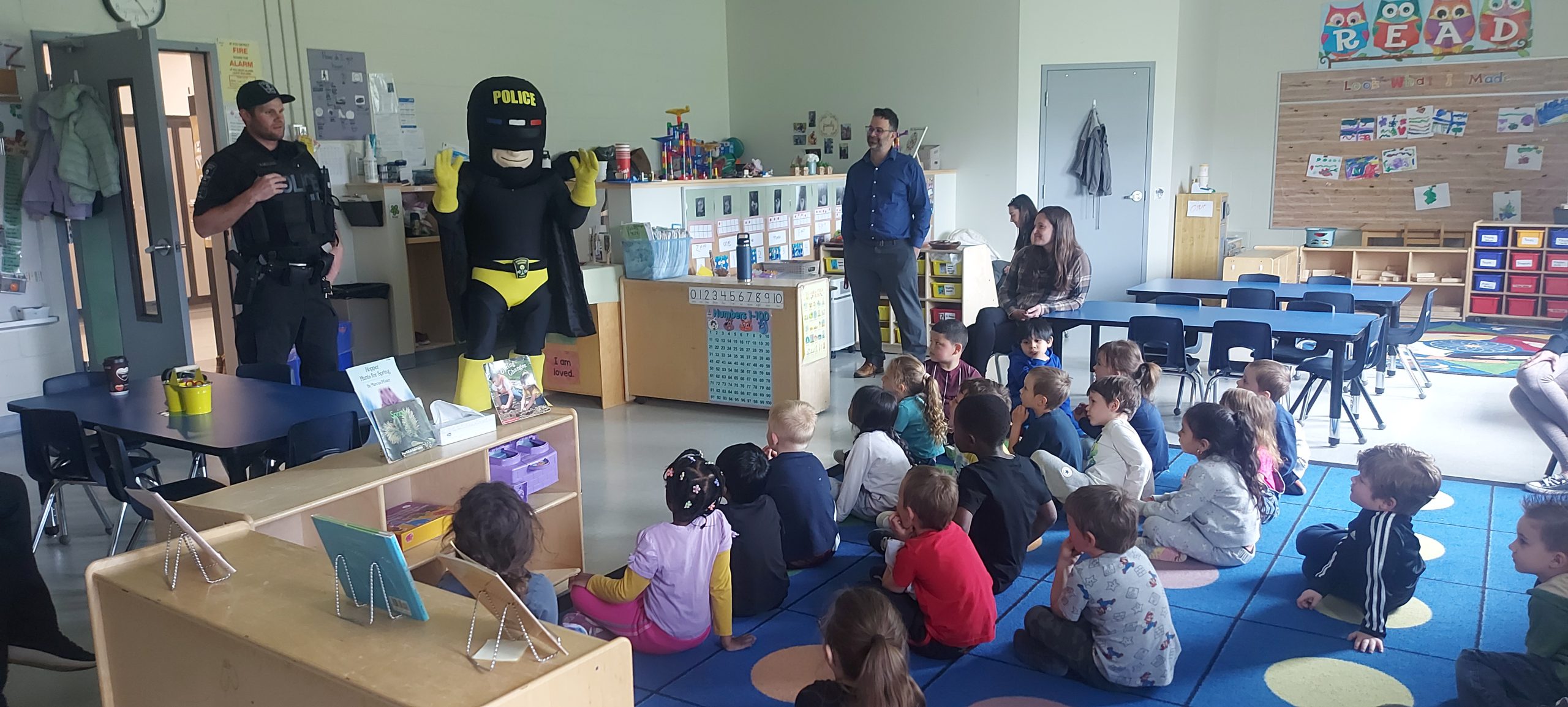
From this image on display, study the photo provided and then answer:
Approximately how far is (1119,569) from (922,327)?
14.9ft

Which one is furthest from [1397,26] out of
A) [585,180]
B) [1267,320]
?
[585,180]

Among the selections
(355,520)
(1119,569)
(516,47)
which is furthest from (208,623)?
(516,47)

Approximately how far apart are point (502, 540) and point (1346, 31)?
10363 millimetres

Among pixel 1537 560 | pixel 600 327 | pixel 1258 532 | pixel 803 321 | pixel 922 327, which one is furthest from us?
pixel 922 327

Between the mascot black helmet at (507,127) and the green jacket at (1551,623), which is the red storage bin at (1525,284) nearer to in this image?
the green jacket at (1551,623)

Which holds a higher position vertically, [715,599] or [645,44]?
[645,44]

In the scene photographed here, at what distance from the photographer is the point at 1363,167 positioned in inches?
418

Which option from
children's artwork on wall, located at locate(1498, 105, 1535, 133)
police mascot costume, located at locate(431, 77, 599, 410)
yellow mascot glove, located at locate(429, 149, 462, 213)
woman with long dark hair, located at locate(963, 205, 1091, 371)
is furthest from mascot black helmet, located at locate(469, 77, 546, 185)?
children's artwork on wall, located at locate(1498, 105, 1535, 133)

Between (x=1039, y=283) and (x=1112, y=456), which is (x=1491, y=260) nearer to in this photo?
(x=1039, y=283)

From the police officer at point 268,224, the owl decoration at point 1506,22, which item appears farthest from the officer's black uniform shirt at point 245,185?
the owl decoration at point 1506,22

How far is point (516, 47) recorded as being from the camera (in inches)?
358

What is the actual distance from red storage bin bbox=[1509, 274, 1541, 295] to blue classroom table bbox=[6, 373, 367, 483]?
31.7 ft

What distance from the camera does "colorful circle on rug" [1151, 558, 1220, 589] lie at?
12.9 ft

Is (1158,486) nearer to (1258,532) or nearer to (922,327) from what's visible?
(1258,532)
